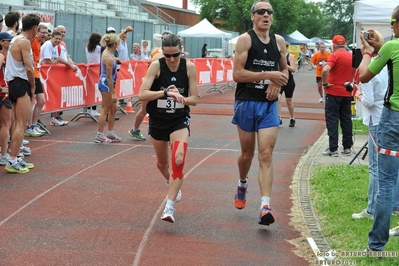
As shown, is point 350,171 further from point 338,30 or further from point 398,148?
point 338,30

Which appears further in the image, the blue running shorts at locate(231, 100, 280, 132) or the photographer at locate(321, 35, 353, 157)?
the photographer at locate(321, 35, 353, 157)

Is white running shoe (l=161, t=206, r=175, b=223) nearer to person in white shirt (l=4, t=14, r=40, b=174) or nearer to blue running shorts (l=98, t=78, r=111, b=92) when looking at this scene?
person in white shirt (l=4, t=14, r=40, b=174)

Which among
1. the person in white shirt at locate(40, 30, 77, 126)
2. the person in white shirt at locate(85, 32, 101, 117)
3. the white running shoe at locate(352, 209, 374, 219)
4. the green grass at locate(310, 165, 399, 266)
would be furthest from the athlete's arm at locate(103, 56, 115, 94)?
the white running shoe at locate(352, 209, 374, 219)

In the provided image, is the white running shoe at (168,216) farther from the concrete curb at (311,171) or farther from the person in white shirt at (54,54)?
the person in white shirt at (54,54)

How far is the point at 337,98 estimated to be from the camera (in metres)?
13.0

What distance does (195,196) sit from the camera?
9352 millimetres

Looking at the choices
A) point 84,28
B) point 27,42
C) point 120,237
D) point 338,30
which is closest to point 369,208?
point 120,237

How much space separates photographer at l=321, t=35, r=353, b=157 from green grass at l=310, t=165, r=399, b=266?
62.5 inches

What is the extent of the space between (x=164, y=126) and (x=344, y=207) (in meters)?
2.24

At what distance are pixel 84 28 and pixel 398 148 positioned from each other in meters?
25.6

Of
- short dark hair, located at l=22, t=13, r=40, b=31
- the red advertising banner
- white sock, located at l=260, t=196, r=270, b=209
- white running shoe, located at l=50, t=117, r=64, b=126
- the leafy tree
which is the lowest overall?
white running shoe, located at l=50, t=117, r=64, b=126

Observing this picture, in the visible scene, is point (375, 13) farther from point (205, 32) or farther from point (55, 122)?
point (205, 32)

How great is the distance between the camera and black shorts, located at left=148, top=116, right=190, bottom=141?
8.00 metres

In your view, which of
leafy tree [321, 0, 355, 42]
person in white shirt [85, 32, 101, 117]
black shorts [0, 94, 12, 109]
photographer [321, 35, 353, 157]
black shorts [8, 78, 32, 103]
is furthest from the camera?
leafy tree [321, 0, 355, 42]
